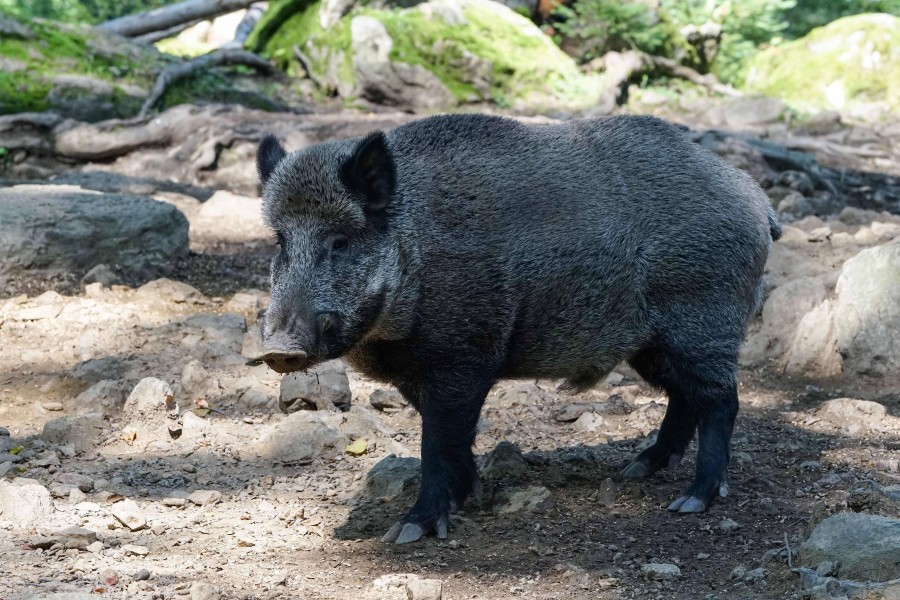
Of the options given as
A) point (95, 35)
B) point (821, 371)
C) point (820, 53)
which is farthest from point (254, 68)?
point (821, 371)

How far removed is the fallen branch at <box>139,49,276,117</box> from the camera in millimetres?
13828

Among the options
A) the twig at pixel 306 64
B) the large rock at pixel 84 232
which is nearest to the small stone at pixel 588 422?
the large rock at pixel 84 232

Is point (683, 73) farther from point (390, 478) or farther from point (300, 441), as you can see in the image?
point (390, 478)

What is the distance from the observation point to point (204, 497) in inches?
190

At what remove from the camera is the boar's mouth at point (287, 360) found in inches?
152

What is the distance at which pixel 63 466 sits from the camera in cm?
512

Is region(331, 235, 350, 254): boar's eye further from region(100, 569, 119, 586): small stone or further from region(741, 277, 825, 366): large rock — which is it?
region(741, 277, 825, 366): large rock

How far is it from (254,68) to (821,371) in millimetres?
12029

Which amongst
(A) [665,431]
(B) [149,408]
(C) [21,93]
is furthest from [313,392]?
(C) [21,93]

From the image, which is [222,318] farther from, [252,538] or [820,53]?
[820,53]

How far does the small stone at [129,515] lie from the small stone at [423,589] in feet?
4.18

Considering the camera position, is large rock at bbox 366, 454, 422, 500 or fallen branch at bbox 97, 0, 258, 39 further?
fallen branch at bbox 97, 0, 258, 39

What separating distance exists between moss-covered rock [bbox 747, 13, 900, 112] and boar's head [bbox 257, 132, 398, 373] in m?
14.7

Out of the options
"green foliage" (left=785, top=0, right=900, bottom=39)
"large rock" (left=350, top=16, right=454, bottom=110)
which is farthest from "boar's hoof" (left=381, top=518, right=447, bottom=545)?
"green foliage" (left=785, top=0, right=900, bottom=39)
